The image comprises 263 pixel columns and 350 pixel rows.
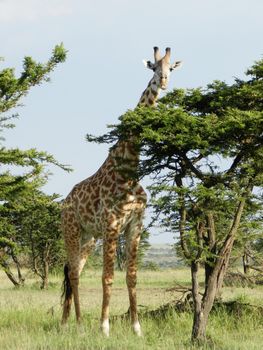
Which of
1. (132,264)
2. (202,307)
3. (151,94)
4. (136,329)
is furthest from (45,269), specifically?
(202,307)

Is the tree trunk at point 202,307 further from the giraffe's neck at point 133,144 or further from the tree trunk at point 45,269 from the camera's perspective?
the tree trunk at point 45,269

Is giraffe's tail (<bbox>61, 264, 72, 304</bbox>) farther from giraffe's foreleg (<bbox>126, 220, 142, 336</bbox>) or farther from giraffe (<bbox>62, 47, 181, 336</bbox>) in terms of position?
giraffe's foreleg (<bbox>126, 220, 142, 336</bbox>)

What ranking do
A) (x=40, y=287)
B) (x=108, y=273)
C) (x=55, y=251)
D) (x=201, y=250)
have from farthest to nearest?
(x=55, y=251)
(x=40, y=287)
(x=108, y=273)
(x=201, y=250)

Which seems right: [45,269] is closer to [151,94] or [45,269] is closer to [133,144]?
[133,144]

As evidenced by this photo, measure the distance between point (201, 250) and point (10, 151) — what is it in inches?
197

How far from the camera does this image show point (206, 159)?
1092cm

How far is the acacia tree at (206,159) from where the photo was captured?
404 inches

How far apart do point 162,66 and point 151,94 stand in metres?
0.78

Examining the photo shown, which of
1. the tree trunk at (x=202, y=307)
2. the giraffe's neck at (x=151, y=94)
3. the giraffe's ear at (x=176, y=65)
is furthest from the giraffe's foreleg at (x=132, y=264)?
the giraffe's ear at (x=176, y=65)

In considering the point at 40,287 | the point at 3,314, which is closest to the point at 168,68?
the point at 3,314

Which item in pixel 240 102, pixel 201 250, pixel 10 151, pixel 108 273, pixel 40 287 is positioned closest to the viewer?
pixel 201 250

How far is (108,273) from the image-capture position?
1209 cm

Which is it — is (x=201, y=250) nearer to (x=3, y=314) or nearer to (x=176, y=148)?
(x=176, y=148)

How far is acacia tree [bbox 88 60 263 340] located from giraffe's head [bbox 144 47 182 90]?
476mm
